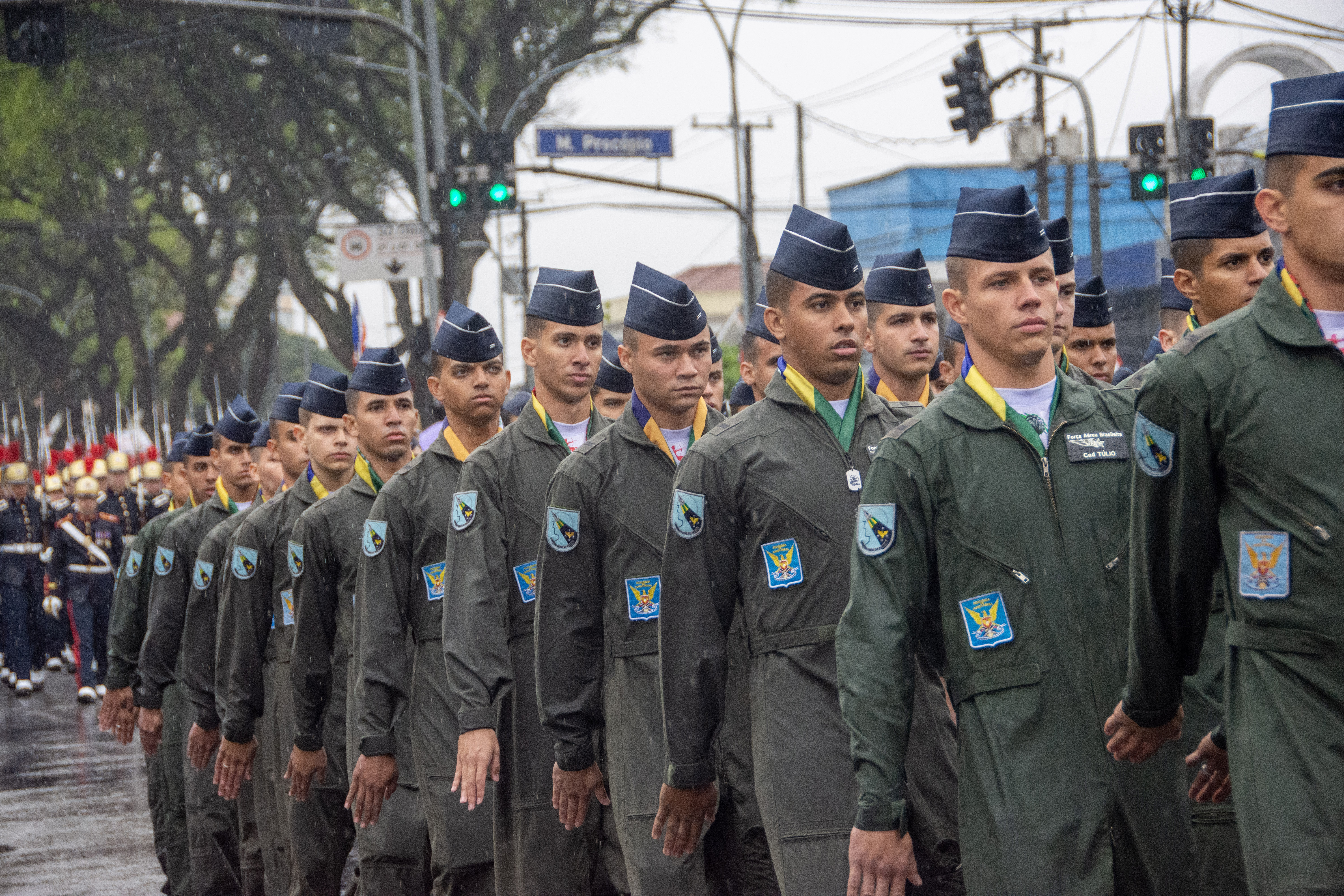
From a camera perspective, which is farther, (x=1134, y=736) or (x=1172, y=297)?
(x=1172, y=297)

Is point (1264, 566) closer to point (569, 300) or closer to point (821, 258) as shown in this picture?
point (821, 258)

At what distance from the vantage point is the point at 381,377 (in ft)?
26.6

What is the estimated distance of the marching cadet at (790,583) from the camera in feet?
15.2

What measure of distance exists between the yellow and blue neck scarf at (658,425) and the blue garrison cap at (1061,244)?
1442 millimetres

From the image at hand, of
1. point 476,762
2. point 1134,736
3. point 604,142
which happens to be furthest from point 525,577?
point 604,142

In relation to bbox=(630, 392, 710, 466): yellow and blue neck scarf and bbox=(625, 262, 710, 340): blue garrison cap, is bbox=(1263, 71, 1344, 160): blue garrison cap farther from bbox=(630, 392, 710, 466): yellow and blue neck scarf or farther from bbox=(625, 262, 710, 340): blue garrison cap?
bbox=(625, 262, 710, 340): blue garrison cap

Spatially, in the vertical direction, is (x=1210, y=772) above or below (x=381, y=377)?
below

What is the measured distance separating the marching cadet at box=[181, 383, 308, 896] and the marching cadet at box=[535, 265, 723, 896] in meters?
3.39

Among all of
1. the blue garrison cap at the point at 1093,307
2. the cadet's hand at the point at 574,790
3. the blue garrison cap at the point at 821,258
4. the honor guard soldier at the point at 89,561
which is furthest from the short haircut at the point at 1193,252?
the honor guard soldier at the point at 89,561

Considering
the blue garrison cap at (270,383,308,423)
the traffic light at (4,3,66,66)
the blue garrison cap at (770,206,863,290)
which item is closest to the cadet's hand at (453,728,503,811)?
the blue garrison cap at (770,206,863,290)

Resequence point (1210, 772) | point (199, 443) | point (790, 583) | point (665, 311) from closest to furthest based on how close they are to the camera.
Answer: point (1210, 772), point (790, 583), point (665, 311), point (199, 443)

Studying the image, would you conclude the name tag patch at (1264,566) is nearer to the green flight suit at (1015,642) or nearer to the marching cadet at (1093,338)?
the green flight suit at (1015,642)

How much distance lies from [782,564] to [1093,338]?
3.26m

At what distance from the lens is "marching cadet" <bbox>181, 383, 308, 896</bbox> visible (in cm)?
880
